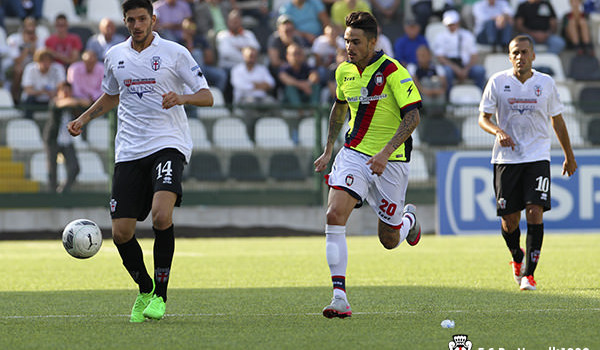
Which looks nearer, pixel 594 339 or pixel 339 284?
pixel 594 339

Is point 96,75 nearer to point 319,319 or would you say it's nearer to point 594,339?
point 319,319

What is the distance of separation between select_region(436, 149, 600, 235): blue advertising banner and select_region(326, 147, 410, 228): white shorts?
377 inches

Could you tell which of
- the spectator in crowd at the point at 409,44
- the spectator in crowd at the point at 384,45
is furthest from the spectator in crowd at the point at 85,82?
the spectator in crowd at the point at 409,44

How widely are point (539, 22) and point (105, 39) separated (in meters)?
9.94

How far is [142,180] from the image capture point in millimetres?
7551

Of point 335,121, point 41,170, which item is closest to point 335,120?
point 335,121

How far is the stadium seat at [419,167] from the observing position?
744 inches

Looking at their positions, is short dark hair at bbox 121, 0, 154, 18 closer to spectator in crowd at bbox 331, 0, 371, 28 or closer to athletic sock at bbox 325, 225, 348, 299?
athletic sock at bbox 325, 225, 348, 299

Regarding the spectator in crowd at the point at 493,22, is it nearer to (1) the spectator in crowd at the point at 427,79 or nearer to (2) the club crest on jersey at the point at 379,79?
(1) the spectator in crowd at the point at 427,79

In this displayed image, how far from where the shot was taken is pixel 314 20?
2189 cm

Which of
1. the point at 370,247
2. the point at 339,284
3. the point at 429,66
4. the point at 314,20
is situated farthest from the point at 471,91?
the point at 339,284

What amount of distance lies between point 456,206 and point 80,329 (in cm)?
1162

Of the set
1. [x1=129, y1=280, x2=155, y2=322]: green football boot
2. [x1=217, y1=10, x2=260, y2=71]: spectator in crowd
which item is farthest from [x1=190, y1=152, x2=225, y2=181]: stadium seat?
[x1=129, y1=280, x2=155, y2=322]: green football boot

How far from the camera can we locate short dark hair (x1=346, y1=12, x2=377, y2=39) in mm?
7523
